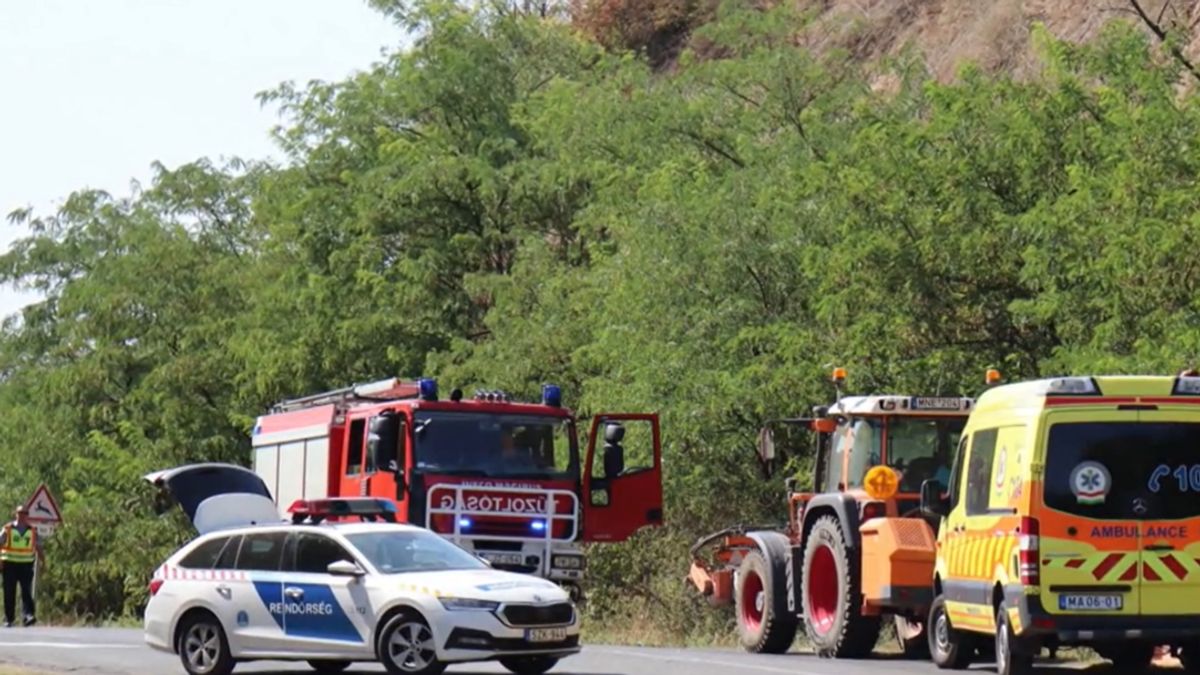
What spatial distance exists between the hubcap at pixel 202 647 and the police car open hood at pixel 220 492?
5.95 m

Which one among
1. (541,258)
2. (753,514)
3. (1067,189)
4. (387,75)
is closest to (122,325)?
(387,75)

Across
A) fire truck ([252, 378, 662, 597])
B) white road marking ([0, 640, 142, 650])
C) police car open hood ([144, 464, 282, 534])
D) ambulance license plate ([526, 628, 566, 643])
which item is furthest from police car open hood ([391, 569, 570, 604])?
police car open hood ([144, 464, 282, 534])

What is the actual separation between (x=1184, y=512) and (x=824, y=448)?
6.35 meters

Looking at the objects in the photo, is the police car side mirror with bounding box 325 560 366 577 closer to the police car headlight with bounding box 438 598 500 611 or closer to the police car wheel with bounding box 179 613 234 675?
the police car headlight with bounding box 438 598 500 611

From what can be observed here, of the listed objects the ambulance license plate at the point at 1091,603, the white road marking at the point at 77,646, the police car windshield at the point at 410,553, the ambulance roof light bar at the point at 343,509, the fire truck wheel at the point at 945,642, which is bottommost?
the white road marking at the point at 77,646

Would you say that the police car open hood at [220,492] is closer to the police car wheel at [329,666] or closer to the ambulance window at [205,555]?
the police car wheel at [329,666]

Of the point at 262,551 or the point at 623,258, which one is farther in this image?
the point at 623,258

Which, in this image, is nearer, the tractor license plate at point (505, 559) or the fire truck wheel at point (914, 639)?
the fire truck wheel at point (914, 639)

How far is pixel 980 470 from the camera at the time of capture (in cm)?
1750

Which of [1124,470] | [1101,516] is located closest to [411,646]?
[1101,516]

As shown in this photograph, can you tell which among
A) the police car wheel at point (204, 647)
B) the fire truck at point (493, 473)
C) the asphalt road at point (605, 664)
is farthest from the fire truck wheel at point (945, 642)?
the fire truck at point (493, 473)

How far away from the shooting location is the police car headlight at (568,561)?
84.9 feet

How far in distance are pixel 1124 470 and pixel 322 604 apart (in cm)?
696

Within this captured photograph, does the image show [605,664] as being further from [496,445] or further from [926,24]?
[926,24]
